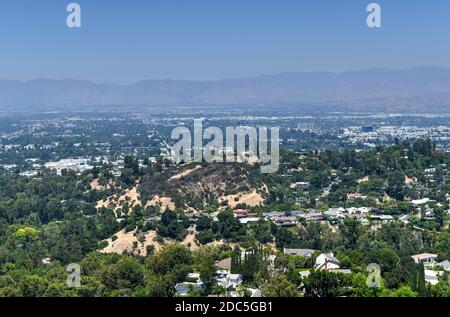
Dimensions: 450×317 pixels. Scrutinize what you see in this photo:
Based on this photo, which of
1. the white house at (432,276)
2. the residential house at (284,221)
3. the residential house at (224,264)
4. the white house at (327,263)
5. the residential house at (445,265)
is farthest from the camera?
the residential house at (284,221)

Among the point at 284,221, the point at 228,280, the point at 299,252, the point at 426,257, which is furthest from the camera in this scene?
the point at 284,221

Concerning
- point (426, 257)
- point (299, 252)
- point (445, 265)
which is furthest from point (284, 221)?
point (445, 265)

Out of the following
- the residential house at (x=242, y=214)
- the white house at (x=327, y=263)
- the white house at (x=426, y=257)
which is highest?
the white house at (x=327, y=263)

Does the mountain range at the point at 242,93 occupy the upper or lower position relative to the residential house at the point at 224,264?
upper

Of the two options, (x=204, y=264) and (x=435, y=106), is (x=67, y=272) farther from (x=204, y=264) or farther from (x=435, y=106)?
(x=435, y=106)

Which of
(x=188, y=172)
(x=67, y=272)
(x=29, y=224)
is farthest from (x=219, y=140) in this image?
(x=67, y=272)

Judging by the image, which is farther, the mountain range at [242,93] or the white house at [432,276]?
the mountain range at [242,93]

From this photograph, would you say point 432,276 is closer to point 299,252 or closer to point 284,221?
point 299,252

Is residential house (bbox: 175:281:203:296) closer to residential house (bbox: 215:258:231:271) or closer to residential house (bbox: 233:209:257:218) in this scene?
residential house (bbox: 215:258:231:271)

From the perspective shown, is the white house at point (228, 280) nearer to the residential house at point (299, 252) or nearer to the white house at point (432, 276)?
the residential house at point (299, 252)

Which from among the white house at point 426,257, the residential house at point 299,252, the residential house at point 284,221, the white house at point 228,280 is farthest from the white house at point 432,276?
the residential house at point 284,221

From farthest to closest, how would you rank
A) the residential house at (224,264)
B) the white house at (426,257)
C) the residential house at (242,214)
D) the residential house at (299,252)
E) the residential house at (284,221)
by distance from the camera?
the residential house at (242,214)
the residential house at (284,221)
the residential house at (299,252)
the white house at (426,257)
the residential house at (224,264)
